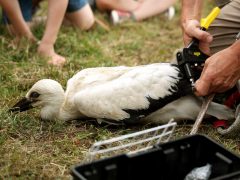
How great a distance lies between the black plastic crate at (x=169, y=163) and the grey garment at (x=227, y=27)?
1.64 meters

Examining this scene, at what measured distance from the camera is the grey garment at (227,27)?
4.47m

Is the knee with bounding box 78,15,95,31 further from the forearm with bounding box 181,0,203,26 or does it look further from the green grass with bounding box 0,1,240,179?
the forearm with bounding box 181,0,203,26

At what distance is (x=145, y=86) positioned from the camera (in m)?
3.93

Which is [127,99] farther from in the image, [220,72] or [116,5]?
[116,5]

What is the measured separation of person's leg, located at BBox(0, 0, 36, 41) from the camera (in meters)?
5.40

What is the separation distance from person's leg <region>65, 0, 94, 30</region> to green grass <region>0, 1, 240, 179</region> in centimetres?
10

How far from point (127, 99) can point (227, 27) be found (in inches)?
46.8

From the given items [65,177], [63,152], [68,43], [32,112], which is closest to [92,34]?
[68,43]

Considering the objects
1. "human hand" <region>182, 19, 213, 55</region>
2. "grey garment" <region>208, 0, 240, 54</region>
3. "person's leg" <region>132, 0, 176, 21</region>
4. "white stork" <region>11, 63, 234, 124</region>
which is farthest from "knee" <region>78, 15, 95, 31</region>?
"human hand" <region>182, 19, 213, 55</region>

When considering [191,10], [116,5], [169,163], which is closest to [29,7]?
[116,5]

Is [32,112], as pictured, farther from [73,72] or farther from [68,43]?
[68,43]

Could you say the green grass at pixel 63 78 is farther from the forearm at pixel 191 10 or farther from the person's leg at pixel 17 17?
the forearm at pixel 191 10

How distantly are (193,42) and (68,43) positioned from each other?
2.11 m

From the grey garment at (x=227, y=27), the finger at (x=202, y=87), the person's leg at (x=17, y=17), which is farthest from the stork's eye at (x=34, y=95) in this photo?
the person's leg at (x=17, y=17)
